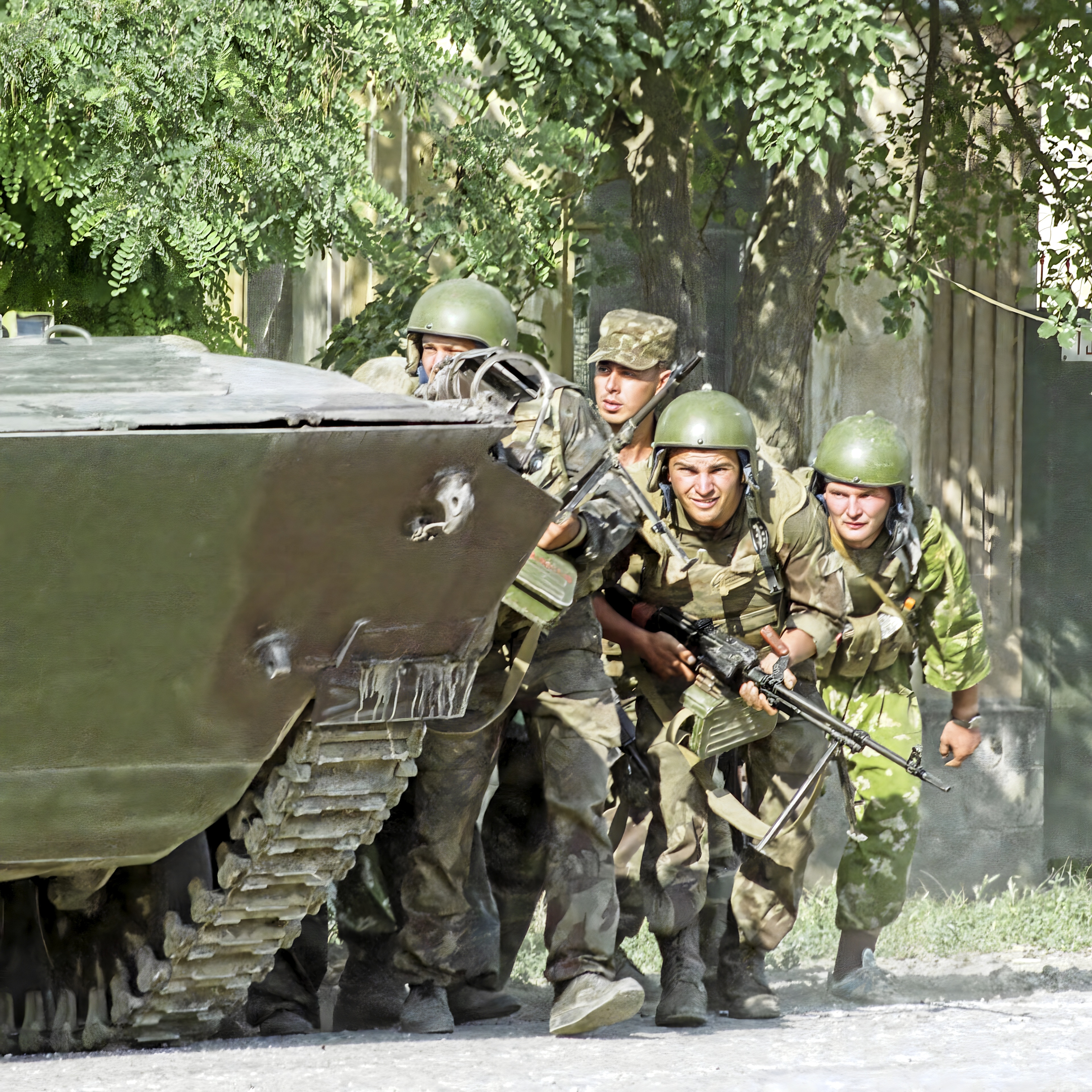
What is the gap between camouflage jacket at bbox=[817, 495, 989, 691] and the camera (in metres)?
5.95

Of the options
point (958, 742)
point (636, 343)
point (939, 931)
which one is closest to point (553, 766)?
point (636, 343)

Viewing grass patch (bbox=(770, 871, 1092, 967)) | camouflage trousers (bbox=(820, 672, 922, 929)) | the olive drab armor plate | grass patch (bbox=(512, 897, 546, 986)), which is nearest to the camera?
the olive drab armor plate

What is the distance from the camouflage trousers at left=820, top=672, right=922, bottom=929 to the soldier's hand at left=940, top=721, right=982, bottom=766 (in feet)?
0.77

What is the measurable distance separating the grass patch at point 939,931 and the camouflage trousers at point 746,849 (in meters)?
1.11

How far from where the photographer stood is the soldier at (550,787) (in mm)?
4840

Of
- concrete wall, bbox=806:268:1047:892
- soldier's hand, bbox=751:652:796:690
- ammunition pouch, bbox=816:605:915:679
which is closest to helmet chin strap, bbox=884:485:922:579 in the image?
ammunition pouch, bbox=816:605:915:679

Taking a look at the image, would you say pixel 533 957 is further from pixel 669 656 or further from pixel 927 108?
pixel 927 108

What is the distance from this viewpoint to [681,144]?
7.81 m

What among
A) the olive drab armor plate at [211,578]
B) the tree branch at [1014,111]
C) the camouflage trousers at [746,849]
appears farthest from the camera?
the tree branch at [1014,111]

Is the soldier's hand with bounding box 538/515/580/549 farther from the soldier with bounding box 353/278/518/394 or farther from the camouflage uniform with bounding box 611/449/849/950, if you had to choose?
the soldier with bounding box 353/278/518/394

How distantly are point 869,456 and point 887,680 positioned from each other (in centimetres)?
78

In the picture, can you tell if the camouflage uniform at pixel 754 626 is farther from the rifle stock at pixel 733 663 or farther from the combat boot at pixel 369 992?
the combat boot at pixel 369 992

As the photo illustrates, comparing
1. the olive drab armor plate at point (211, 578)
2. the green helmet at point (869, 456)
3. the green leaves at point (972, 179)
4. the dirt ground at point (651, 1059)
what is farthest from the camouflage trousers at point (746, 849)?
the green leaves at point (972, 179)

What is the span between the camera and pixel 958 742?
630cm
